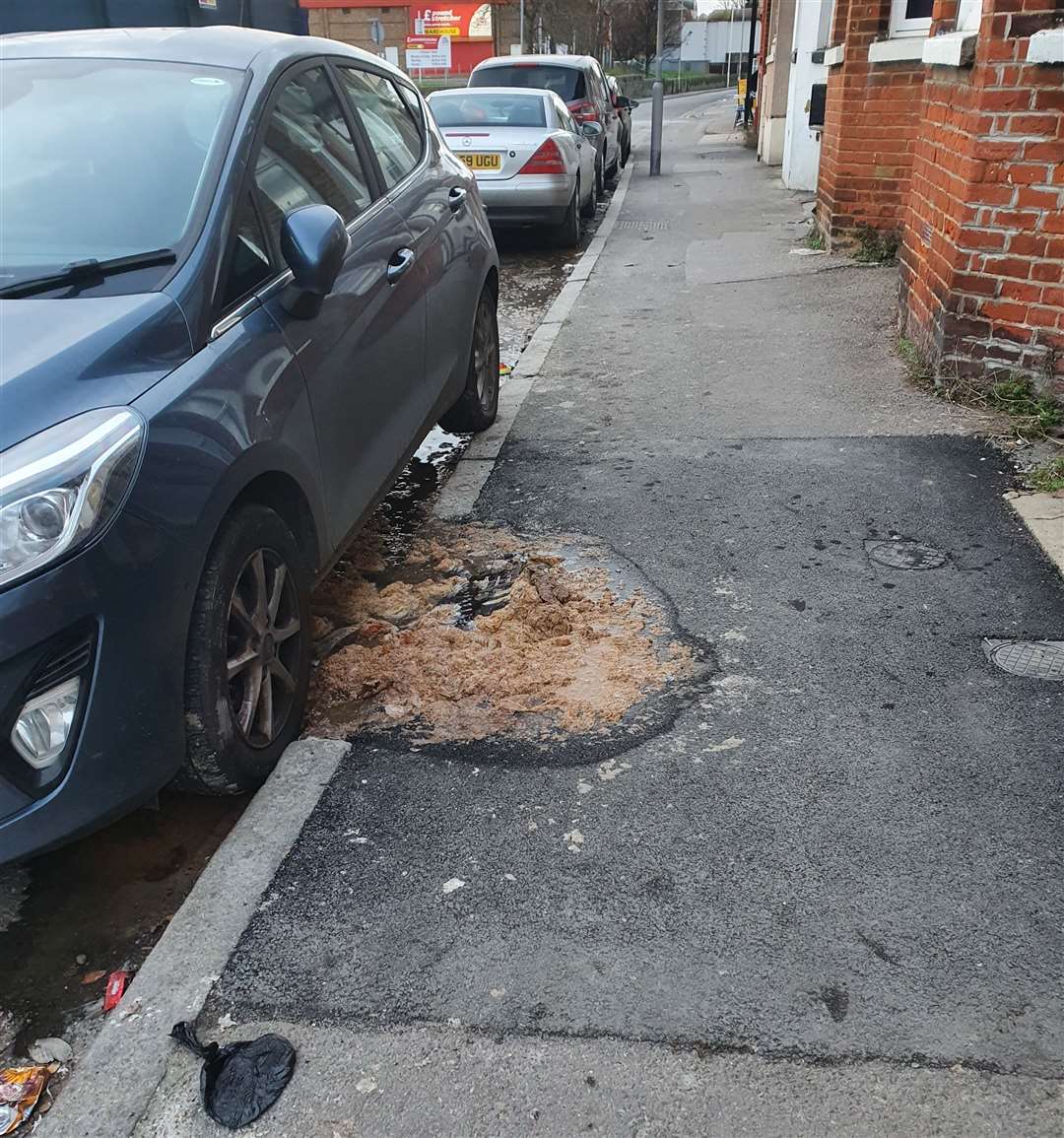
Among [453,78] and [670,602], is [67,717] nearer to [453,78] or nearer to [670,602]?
[670,602]

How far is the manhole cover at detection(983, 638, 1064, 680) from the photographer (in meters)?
3.38

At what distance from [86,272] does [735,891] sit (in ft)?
7.52

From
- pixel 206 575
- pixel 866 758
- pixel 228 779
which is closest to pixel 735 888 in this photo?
pixel 866 758

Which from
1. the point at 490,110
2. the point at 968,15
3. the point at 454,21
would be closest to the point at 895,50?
the point at 968,15

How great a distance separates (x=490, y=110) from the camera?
38.2 ft

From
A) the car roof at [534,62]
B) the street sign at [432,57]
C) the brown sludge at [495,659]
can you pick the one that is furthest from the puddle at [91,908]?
the street sign at [432,57]

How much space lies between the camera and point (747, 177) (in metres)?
17.2

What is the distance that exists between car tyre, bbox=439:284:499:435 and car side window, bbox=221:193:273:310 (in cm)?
229

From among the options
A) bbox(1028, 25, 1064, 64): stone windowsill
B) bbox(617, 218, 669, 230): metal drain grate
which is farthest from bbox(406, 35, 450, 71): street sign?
bbox(1028, 25, 1064, 64): stone windowsill

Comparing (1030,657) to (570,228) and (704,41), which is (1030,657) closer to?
(570,228)

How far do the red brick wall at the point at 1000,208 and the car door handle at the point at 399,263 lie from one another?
3001 mm

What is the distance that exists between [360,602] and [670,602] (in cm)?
119

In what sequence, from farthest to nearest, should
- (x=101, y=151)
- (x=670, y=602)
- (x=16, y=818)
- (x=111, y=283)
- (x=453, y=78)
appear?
(x=453, y=78) → (x=670, y=602) → (x=101, y=151) → (x=111, y=283) → (x=16, y=818)

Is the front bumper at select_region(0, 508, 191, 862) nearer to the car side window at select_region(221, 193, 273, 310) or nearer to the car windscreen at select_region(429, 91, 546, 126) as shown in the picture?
the car side window at select_region(221, 193, 273, 310)
